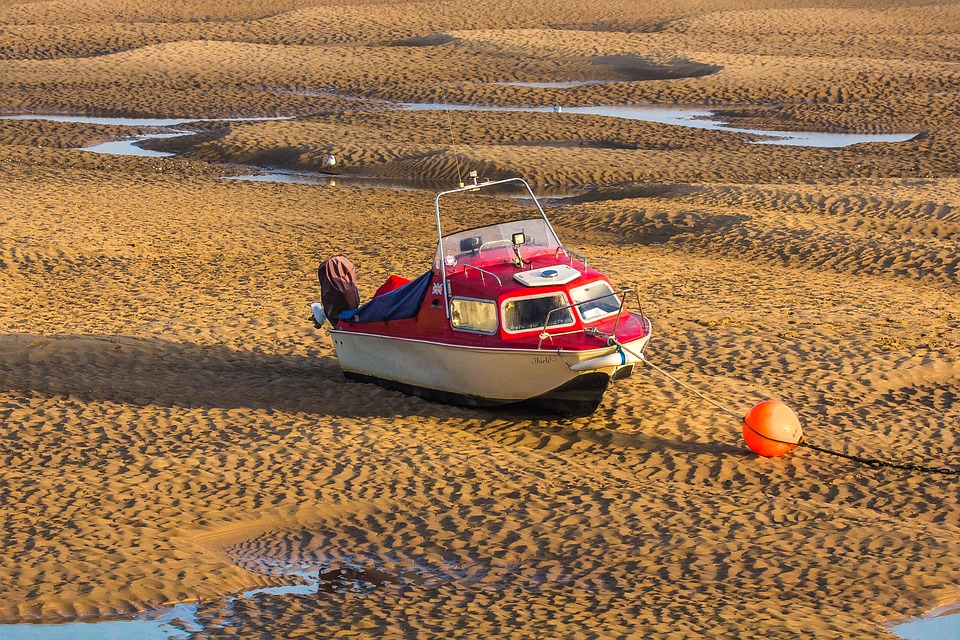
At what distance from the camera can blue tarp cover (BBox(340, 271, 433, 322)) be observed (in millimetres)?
12438

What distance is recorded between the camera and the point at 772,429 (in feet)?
36.2

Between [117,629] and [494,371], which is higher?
[494,371]

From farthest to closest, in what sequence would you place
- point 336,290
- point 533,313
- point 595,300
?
point 336,290, point 533,313, point 595,300

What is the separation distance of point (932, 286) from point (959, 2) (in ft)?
129

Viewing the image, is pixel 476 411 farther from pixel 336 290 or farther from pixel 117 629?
pixel 117 629

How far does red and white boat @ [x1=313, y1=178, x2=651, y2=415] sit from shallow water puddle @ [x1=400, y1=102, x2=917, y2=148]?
60.3 feet

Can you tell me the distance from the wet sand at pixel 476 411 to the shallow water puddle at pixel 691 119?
0.78 meters

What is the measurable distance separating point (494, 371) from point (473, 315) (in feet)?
1.92

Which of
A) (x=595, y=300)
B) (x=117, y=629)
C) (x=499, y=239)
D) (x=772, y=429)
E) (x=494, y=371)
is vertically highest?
(x=499, y=239)

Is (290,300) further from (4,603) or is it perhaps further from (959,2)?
(959,2)

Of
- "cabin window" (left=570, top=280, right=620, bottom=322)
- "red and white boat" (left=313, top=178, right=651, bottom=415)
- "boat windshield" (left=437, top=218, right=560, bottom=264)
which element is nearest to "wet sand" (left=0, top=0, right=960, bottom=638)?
"red and white boat" (left=313, top=178, right=651, bottom=415)

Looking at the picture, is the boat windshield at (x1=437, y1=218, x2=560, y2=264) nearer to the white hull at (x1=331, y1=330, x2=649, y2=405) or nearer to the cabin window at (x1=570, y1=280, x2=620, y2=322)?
the cabin window at (x1=570, y1=280, x2=620, y2=322)

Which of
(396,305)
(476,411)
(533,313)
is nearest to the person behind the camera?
(533,313)

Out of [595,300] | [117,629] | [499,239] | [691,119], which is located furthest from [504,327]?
[691,119]
